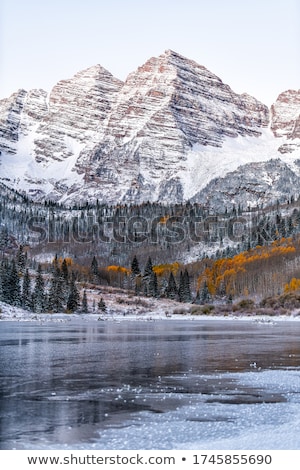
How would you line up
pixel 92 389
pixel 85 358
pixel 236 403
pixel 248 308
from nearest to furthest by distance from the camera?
pixel 236 403 < pixel 92 389 < pixel 85 358 < pixel 248 308

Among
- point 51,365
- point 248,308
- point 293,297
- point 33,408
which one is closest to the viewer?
point 33,408

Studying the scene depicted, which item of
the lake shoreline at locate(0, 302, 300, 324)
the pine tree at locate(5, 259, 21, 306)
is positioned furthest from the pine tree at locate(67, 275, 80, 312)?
the pine tree at locate(5, 259, 21, 306)

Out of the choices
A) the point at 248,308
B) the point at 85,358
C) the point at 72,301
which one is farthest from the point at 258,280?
the point at 85,358

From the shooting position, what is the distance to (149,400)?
22406 mm

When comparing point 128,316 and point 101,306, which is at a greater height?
point 101,306

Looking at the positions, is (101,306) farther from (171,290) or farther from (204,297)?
(171,290)

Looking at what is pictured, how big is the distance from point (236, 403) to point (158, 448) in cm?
694

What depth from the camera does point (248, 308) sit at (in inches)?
5069

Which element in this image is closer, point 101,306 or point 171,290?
point 101,306

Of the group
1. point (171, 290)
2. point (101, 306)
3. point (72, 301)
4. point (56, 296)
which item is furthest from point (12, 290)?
point (171, 290)

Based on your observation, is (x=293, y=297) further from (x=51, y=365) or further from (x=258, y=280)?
(x=51, y=365)

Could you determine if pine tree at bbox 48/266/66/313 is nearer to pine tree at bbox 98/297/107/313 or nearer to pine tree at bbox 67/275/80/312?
pine tree at bbox 67/275/80/312

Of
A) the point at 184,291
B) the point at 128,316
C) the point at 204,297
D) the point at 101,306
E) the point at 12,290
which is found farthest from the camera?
the point at 184,291

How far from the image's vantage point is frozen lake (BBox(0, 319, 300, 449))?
16797mm
